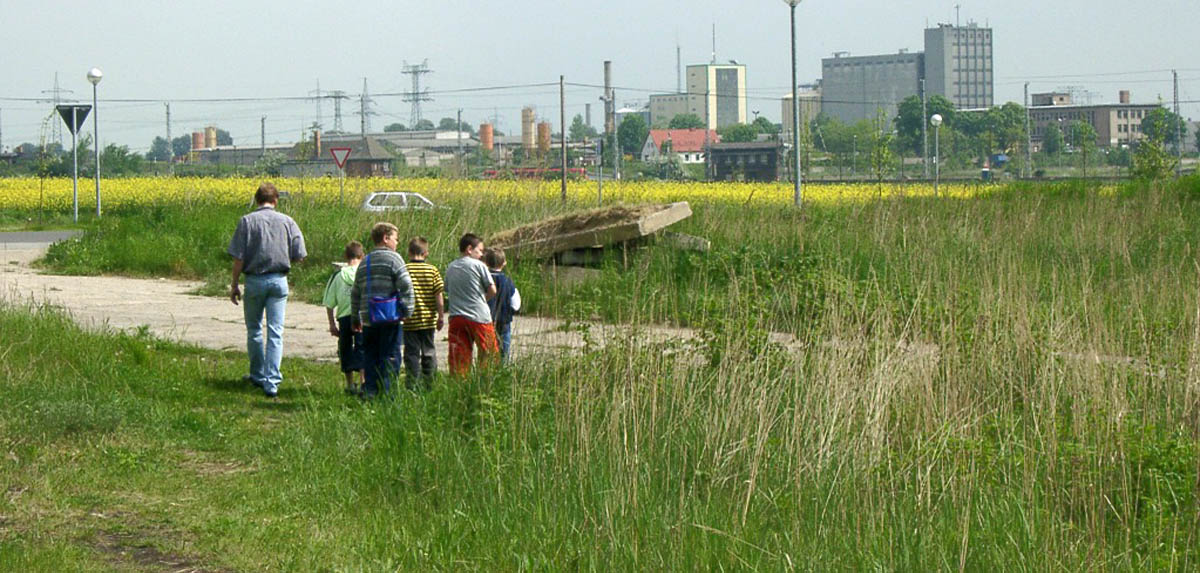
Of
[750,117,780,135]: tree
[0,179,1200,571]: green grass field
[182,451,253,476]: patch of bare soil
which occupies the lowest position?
[182,451,253,476]: patch of bare soil

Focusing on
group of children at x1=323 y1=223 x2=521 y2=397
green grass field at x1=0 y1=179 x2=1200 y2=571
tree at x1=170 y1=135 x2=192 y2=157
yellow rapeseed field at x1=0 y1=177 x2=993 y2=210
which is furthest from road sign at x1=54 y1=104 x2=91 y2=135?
tree at x1=170 y1=135 x2=192 y2=157

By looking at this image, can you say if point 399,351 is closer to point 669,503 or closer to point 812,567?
point 669,503

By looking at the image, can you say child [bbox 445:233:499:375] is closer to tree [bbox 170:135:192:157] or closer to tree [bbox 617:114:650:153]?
tree [bbox 617:114:650:153]

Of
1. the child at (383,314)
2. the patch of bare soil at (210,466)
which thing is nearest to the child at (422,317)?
the child at (383,314)

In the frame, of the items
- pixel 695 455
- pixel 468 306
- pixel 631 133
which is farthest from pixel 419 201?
pixel 631 133

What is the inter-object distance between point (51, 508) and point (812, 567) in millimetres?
3987

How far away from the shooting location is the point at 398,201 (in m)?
28.0

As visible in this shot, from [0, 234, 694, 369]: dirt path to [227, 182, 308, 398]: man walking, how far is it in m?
1.82

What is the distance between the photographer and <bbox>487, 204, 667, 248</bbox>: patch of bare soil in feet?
55.6

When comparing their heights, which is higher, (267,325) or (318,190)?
(318,190)

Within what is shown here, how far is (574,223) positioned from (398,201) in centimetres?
1134

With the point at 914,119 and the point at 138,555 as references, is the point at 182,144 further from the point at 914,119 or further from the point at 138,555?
the point at 138,555

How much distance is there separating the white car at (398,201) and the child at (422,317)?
39.0 ft

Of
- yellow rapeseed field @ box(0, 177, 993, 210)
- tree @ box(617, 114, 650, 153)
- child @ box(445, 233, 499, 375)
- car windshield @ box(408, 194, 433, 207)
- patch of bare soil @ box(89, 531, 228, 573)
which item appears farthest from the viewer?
tree @ box(617, 114, 650, 153)
